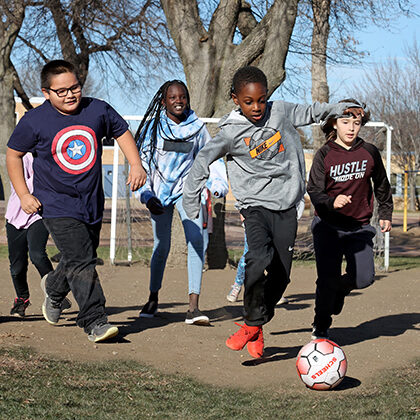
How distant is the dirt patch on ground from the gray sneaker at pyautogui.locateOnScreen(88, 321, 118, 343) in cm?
8

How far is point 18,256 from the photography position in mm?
6863

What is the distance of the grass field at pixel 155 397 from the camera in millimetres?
3781

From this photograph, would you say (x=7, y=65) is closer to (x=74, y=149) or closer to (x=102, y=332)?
(x=74, y=149)

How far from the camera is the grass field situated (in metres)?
3.78

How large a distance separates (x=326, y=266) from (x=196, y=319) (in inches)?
55.6

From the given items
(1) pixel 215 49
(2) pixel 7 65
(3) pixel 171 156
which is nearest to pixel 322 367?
(3) pixel 171 156

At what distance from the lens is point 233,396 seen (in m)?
4.20

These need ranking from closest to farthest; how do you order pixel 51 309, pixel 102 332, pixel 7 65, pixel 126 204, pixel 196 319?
pixel 102 332, pixel 51 309, pixel 196 319, pixel 126 204, pixel 7 65

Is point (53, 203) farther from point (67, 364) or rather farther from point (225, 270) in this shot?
point (225, 270)

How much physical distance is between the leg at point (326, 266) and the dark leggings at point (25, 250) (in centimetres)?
249

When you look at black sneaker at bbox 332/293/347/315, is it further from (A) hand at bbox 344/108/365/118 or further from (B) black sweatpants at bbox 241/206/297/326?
(A) hand at bbox 344/108/365/118

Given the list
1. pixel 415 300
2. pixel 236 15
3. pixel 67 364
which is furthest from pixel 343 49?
pixel 67 364

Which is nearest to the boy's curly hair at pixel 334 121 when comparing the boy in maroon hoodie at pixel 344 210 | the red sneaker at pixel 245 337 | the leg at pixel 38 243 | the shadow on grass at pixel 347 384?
the boy in maroon hoodie at pixel 344 210

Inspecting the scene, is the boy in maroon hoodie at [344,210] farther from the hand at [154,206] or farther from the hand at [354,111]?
the hand at [154,206]
